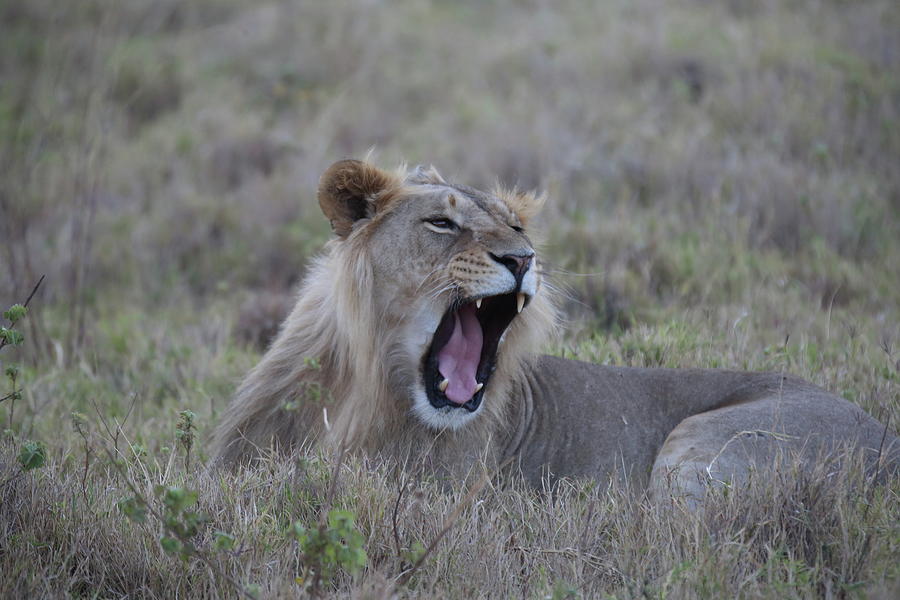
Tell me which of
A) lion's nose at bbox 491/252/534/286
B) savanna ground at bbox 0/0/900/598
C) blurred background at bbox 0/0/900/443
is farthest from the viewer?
blurred background at bbox 0/0/900/443

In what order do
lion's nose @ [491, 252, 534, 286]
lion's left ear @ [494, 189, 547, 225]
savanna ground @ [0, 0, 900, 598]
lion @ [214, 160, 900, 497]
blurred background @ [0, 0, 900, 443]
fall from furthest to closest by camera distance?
blurred background @ [0, 0, 900, 443]
lion's left ear @ [494, 189, 547, 225]
lion @ [214, 160, 900, 497]
lion's nose @ [491, 252, 534, 286]
savanna ground @ [0, 0, 900, 598]

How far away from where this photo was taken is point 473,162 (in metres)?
9.32

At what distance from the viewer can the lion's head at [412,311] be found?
3.96m

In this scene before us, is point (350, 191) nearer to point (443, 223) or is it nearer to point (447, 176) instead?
point (443, 223)

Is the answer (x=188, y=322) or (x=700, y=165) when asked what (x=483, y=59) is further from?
(x=188, y=322)

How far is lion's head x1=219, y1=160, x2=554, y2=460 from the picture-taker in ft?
13.0

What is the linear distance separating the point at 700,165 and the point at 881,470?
5.16 m

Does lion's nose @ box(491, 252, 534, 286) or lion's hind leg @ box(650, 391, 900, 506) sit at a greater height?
lion's nose @ box(491, 252, 534, 286)

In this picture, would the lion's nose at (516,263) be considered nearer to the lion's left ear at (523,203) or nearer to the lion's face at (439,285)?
the lion's face at (439,285)

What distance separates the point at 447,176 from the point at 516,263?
217 inches

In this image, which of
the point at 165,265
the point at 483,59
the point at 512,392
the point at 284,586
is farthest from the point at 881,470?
the point at 483,59

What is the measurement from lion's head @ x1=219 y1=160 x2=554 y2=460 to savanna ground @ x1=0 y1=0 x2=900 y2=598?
33 cm

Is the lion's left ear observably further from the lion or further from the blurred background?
the blurred background

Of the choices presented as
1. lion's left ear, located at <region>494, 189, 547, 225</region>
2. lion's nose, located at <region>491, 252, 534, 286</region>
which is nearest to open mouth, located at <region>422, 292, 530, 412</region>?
lion's nose, located at <region>491, 252, 534, 286</region>
